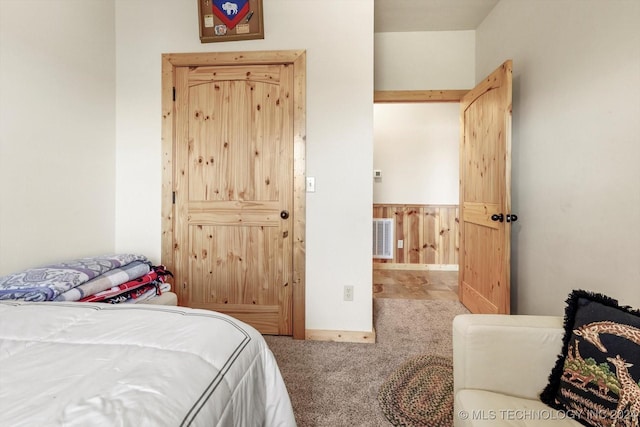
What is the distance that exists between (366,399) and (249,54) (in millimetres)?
2217

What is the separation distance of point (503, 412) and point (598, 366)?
0.94ft

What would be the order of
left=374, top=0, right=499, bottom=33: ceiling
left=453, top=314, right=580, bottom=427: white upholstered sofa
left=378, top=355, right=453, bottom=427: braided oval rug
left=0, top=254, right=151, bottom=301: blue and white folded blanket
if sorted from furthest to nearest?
1. left=374, top=0, right=499, bottom=33: ceiling
2. left=378, top=355, right=453, bottom=427: braided oval rug
3. left=0, top=254, right=151, bottom=301: blue and white folded blanket
4. left=453, top=314, right=580, bottom=427: white upholstered sofa

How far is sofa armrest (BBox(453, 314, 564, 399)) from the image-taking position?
3.17 ft

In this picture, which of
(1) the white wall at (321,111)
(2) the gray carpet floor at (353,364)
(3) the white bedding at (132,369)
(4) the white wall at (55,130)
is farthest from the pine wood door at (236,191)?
(3) the white bedding at (132,369)

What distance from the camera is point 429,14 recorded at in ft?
8.87

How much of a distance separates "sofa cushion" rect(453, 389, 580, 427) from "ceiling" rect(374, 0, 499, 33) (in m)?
2.87

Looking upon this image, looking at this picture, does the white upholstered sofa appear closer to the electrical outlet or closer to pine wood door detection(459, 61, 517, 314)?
the electrical outlet

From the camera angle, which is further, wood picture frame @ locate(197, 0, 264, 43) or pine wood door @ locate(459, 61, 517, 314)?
pine wood door @ locate(459, 61, 517, 314)

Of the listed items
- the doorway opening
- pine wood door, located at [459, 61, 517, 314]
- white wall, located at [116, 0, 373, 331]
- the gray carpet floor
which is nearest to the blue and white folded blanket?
white wall, located at [116, 0, 373, 331]

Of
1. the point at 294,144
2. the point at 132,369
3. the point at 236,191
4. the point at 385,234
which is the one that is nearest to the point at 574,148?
the point at 294,144

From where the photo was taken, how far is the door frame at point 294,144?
6.72 feet

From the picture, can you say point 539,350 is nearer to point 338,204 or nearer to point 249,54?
point 338,204

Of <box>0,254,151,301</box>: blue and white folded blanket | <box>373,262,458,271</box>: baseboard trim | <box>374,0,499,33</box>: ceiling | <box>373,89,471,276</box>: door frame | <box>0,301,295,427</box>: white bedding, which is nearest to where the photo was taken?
<box>0,301,295,427</box>: white bedding

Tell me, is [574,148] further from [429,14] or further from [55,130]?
[55,130]
